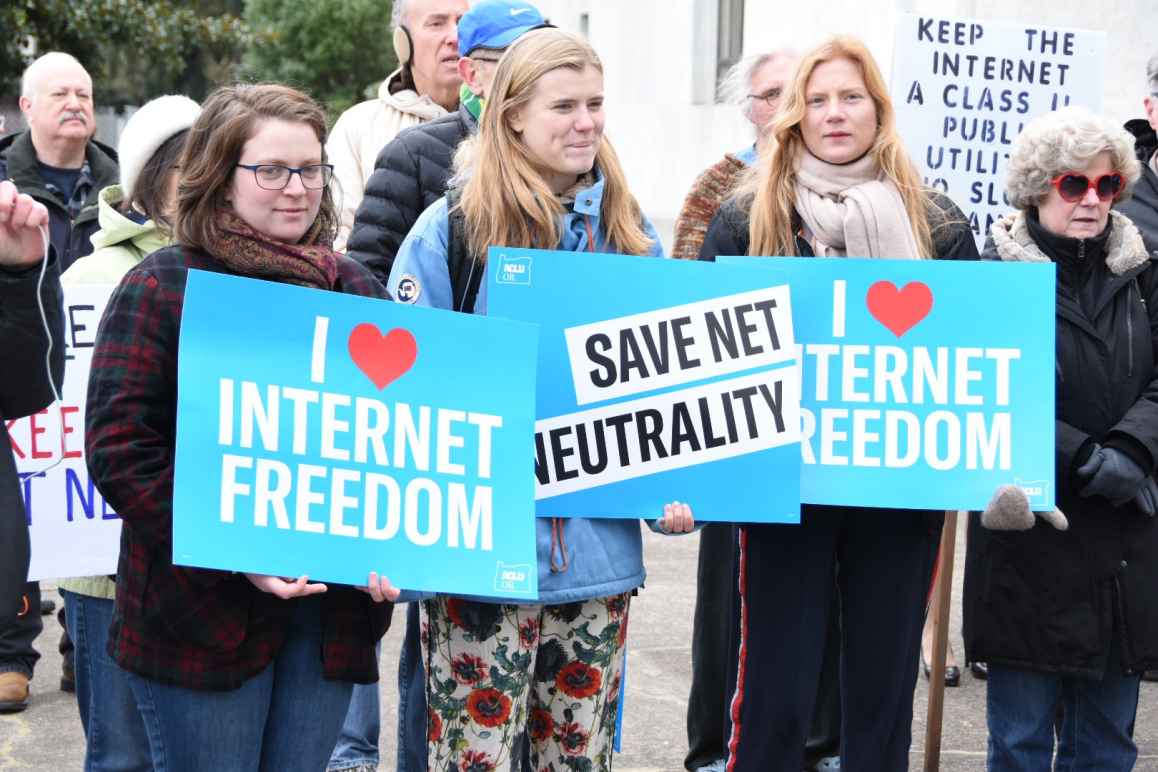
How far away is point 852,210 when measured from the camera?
13.1ft

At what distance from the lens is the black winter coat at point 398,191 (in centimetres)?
446

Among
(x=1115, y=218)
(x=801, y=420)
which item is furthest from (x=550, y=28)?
(x=1115, y=218)

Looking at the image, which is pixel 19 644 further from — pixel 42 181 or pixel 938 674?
pixel 938 674

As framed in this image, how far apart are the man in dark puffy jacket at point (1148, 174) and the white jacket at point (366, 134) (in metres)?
2.20

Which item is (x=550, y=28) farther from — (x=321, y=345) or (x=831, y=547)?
(x=831, y=547)

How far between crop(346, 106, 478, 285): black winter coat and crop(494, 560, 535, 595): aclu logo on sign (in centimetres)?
143

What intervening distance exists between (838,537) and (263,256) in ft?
5.44

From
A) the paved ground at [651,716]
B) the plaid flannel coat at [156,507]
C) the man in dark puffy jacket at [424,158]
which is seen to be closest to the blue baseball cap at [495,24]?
the man in dark puffy jacket at [424,158]

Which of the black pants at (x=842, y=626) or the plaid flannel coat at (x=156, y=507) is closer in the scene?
the plaid flannel coat at (x=156, y=507)

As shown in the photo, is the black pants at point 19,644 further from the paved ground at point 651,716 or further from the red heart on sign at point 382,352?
the red heart on sign at point 382,352

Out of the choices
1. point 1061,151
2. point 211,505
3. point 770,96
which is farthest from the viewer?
point 770,96

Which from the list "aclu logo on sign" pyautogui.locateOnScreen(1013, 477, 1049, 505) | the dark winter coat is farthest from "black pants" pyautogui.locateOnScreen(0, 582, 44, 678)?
"aclu logo on sign" pyautogui.locateOnScreen(1013, 477, 1049, 505)

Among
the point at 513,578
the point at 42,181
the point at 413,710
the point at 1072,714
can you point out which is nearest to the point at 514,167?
the point at 513,578

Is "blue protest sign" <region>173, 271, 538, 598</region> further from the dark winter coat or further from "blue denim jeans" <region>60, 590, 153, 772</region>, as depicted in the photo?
the dark winter coat
